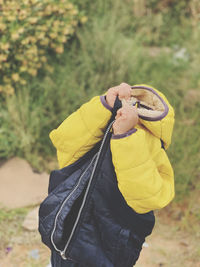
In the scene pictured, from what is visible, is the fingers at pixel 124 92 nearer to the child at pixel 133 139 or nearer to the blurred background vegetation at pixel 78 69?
the child at pixel 133 139

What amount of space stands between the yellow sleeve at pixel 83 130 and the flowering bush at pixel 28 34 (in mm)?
2058

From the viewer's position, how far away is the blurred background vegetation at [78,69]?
143 inches

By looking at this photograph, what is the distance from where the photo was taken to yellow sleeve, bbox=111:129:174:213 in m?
1.42

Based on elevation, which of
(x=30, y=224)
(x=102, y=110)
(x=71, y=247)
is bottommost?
(x=30, y=224)

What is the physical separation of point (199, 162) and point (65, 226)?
2.44m

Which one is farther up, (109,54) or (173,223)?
(109,54)

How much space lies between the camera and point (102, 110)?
157 centimetres

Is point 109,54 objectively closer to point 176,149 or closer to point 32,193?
point 176,149

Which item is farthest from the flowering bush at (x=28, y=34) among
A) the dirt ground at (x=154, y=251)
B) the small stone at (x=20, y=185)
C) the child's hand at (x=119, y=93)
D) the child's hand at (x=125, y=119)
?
the child's hand at (x=125, y=119)

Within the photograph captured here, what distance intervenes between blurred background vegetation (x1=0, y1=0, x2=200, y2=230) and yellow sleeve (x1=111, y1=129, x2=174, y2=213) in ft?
6.84

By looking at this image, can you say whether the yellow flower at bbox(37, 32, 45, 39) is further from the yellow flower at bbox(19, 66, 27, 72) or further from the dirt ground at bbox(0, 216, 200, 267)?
the dirt ground at bbox(0, 216, 200, 267)

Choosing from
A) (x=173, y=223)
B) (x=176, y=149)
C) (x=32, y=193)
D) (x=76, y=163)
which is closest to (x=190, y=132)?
(x=176, y=149)

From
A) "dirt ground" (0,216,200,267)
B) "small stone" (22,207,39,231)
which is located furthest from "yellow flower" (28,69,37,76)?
"dirt ground" (0,216,200,267)

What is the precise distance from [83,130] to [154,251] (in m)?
1.85
